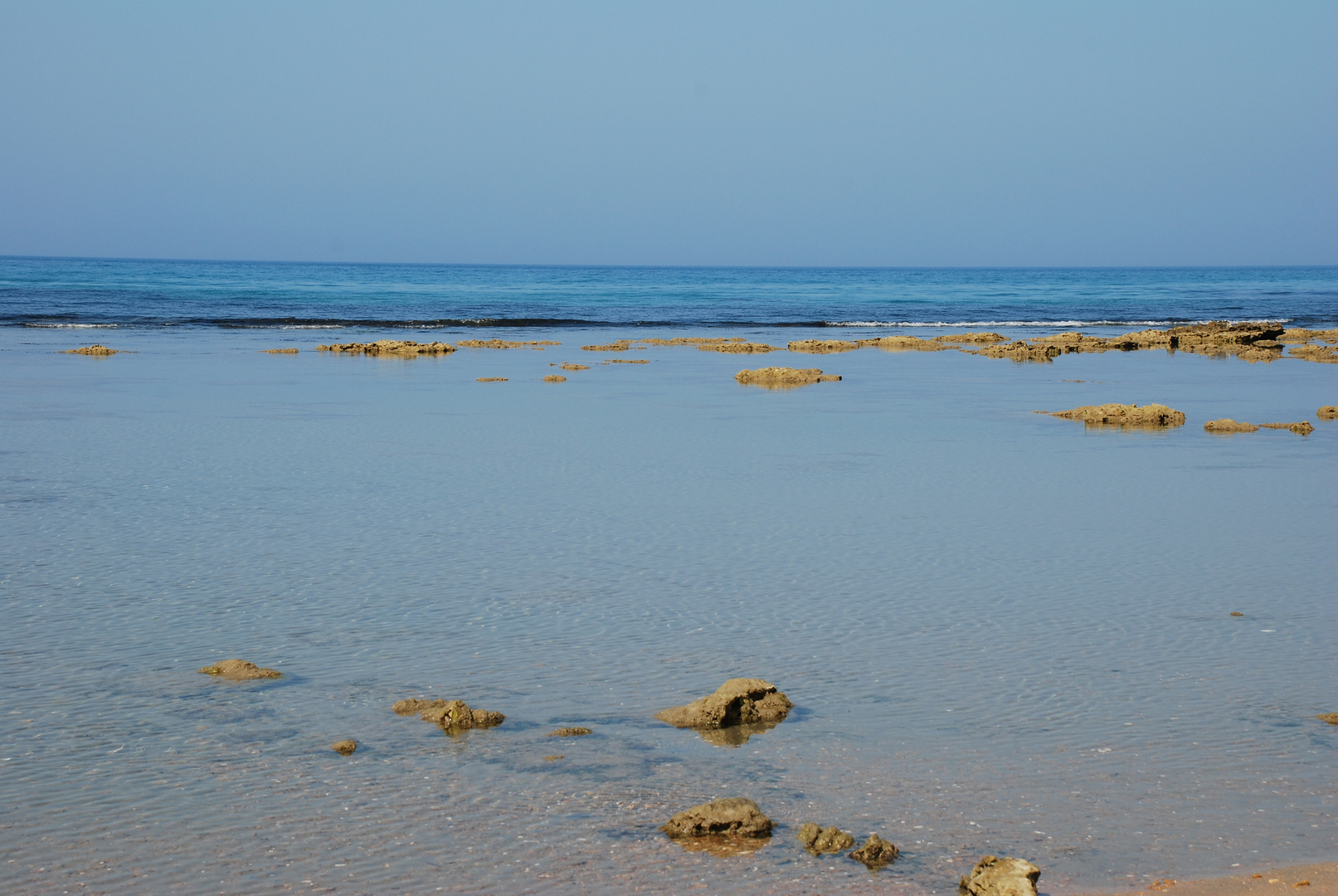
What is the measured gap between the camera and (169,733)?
16.7 ft

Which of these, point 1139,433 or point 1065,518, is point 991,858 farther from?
point 1139,433

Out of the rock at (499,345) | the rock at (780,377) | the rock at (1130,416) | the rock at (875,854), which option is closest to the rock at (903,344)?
the rock at (499,345)

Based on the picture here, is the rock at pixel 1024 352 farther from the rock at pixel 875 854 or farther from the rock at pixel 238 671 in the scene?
the rock at pixel 875 854

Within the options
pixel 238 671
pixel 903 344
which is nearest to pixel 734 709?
pixel 238 671

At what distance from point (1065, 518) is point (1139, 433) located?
5.69 metres

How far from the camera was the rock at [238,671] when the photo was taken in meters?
5.72

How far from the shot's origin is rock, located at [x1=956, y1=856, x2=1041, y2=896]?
369 cm

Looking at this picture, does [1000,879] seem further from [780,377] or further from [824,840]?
[780,377]

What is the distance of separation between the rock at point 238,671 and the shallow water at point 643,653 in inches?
4.3

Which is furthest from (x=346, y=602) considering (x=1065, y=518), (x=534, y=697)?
(x=1065, y=518)

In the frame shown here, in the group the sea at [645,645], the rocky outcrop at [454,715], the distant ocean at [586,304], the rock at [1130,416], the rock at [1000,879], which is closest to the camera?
the rock at [1000,879]

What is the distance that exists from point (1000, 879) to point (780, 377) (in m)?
17.6

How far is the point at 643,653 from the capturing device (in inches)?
246

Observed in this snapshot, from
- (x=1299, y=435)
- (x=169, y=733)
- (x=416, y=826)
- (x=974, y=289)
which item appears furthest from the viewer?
(x=974, y=289)
